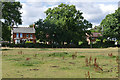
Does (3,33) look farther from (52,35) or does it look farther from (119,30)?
(119,30)

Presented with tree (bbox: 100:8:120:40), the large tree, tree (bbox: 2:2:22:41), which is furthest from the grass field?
tree (bbox: 100:8:120:40)

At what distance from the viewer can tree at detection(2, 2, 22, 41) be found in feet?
147

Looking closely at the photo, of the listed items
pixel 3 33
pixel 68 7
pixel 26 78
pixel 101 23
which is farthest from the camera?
pixel 101 23

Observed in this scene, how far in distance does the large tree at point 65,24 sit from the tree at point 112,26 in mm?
7542


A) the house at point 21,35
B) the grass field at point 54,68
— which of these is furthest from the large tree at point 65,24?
the grass field at point 54,68

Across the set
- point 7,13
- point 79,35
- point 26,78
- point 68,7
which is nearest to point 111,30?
point 79,35

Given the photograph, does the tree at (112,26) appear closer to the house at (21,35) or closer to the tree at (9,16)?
the tree at (9,16)

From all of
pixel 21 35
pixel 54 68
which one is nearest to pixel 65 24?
pixel 21 35

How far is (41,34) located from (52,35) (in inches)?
145

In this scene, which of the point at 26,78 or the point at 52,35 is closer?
the point at 26,78

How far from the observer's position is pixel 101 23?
2953 inches

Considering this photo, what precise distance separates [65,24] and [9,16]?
20.1 meters

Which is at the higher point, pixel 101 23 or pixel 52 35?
pixel 101 23

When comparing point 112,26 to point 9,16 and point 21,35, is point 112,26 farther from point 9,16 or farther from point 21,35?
point 21,35
